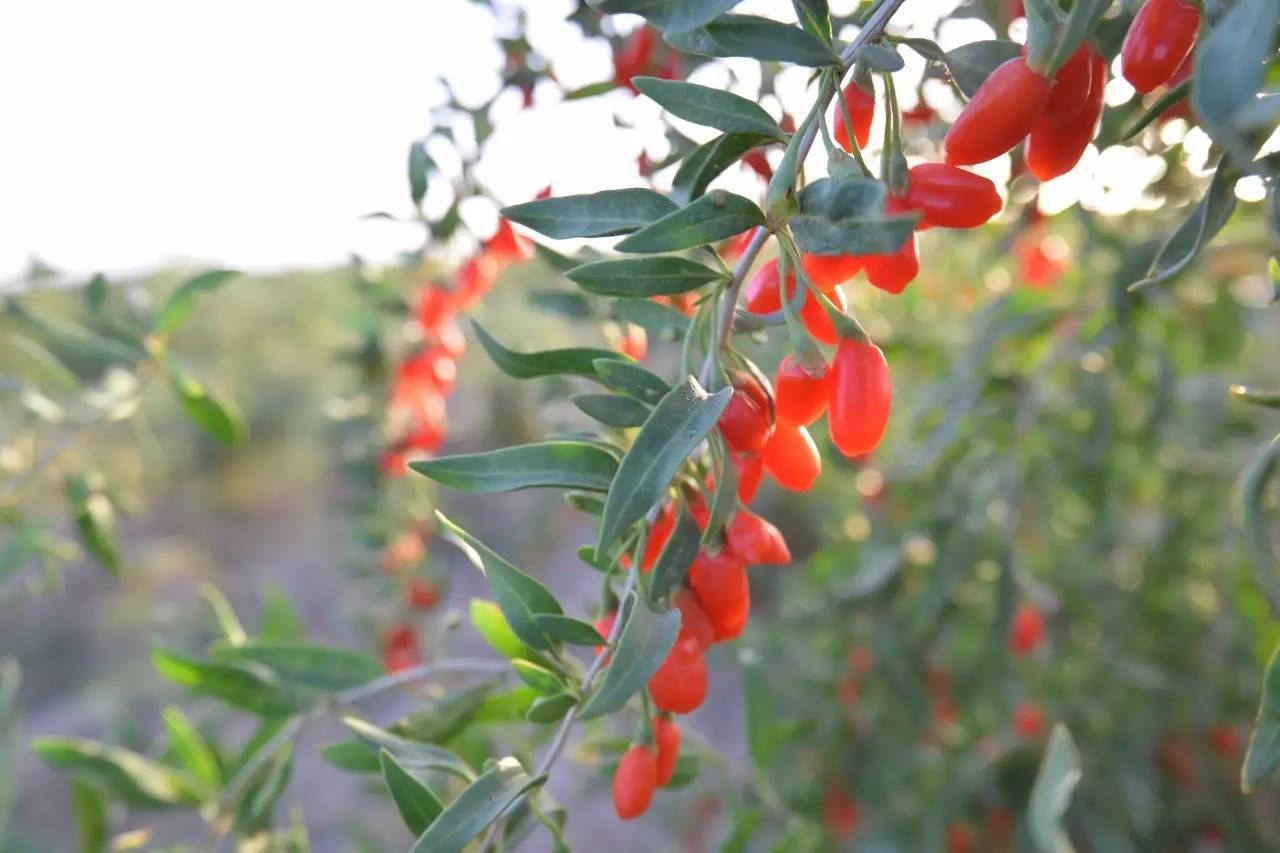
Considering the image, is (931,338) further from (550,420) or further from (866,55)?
(866,55)

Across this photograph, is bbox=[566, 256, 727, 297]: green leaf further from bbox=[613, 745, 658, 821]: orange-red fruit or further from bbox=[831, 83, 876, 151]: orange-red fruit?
bbox=[613, 745, 658, 821]: orange-red fruit

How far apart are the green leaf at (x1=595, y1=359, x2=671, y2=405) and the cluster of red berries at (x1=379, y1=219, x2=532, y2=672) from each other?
2.24 feet

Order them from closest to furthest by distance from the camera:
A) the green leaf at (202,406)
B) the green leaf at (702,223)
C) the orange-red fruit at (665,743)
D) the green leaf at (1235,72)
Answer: the green leaf at (1235,72)
the green leaf at (702,223)
the orange-red fruit at (665,743)
the green leaf at (202,406)

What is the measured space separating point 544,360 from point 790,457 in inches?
6.1

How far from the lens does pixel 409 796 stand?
0.55 meters

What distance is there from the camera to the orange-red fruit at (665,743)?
1.86 ft

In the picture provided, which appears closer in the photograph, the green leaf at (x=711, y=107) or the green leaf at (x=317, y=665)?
the green leaf at (x=711, y=107)

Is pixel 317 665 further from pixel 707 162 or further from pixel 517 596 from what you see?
pixel 707 162

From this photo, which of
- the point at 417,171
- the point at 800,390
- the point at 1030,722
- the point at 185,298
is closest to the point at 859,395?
the point at 800,390

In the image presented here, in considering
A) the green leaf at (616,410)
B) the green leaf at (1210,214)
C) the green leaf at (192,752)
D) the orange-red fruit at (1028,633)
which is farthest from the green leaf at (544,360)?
the orange-red fruit at (1028,633)

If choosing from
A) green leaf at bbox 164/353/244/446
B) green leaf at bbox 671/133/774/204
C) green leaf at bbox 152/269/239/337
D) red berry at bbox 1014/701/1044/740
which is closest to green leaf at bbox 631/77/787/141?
green leaf at bbox 671/133/774/204

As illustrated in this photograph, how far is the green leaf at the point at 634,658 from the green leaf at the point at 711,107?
23cm

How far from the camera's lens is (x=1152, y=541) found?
1.64m

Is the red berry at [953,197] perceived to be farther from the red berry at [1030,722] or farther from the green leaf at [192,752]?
the red berry at [1030,722]
